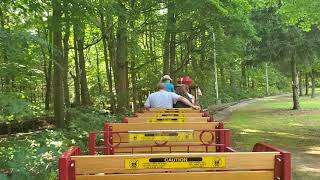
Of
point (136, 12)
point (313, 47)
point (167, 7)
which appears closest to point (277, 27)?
point (313, 47)

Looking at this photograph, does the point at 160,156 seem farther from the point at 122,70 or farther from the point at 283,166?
the point at 122,70

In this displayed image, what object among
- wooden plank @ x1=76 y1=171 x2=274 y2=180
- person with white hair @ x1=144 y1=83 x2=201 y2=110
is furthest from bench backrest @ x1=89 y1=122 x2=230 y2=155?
person with white hair @ x1=144 y1=83 x2=201 y2=110

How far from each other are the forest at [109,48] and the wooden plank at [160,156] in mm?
2132

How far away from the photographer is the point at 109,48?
79.7 feet

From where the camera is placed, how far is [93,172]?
13.4ft

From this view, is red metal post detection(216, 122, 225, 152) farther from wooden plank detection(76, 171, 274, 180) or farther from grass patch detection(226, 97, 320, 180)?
grass patch detection(226, 97, 320, 180)

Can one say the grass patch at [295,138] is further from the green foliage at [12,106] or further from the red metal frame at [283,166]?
the red metal frame at [283,166]

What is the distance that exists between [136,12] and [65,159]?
Result: 54.6 ft

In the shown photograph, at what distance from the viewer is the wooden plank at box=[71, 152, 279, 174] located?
4.05 m

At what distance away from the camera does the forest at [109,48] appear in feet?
26.4

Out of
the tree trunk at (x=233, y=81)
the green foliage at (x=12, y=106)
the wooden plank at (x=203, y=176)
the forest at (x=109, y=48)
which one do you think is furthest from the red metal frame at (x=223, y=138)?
the tree trunk at (x=233, y=81)

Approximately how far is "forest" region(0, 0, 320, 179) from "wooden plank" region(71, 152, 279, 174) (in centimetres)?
213

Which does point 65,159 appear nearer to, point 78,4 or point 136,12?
point 78,4

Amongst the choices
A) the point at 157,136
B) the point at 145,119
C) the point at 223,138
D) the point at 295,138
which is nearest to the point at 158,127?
the point at 157,136
